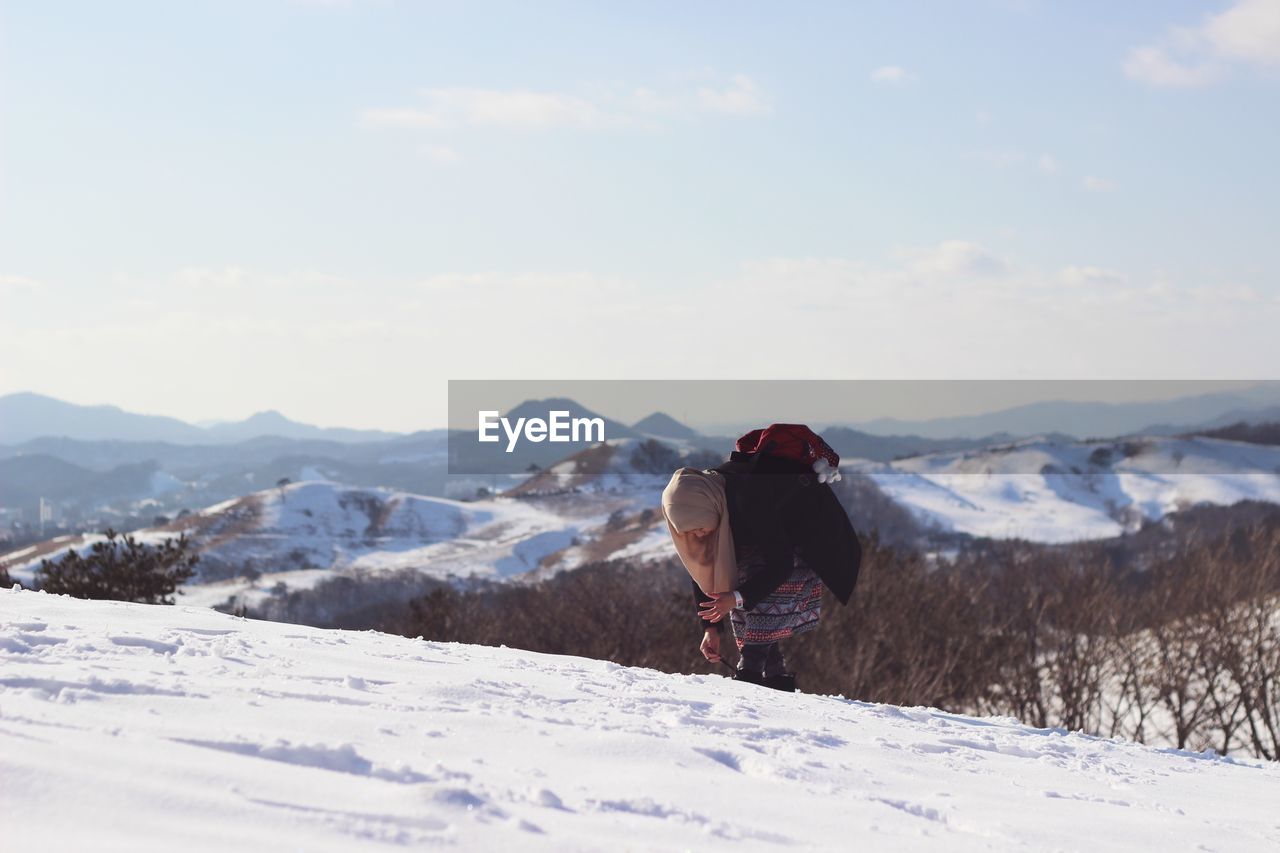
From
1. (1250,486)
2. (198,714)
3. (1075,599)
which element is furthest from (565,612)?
(1250,486)

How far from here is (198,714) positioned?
367 cm

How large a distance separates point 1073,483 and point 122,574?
514 ft

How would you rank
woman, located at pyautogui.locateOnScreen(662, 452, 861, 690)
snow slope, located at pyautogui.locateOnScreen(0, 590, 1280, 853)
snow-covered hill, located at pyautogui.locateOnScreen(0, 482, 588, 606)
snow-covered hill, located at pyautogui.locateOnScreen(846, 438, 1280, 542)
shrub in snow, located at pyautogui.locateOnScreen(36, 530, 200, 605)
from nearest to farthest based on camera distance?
snow slope, located at pyautogui.locateOnScreen(0, 590, 1280, 853) < woman, located at pyautogui.locateOnScreen(662, 452, 861, 690) < shrub in snow, located at pyautogui.locateOnScreen(36, 530, 200, 605) < snow-covered hill, located at pyautogui.locateOnScreen(0, 482, 588, 606) < snow-covered hill, located at pyautogui.locateOnScreen(846, 438, 1280, 542)

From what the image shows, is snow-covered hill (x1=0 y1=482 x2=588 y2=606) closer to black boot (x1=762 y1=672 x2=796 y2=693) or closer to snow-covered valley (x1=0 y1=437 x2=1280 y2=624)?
snow-covered valley (x1=0 y1=437 x2=1280 y2=624)

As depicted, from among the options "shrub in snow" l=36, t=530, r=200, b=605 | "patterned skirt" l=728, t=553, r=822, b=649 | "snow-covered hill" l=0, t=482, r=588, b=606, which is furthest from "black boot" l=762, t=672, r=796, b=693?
"snow-covered hill" l=0, t=482, r=588, b=606

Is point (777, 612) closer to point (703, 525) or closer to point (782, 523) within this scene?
point (782, 523)

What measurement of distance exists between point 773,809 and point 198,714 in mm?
1754

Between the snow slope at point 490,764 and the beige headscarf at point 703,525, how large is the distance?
3.05ft

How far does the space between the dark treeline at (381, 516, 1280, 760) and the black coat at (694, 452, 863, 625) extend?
20.8 metres

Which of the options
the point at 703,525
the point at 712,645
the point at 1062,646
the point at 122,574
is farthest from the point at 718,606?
the point at 1062,646

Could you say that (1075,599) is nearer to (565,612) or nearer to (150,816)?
(565,612)

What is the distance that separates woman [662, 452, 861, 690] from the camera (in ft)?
22.6

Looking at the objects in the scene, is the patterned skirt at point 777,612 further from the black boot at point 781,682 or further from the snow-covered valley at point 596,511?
the snow-covered valley at point 596,511

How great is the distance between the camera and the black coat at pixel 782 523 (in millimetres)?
6977
